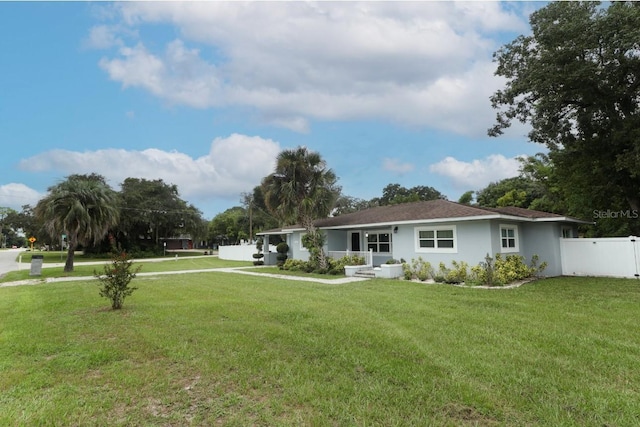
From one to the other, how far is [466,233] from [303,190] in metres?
8.15

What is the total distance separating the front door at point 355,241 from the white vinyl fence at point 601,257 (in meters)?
9.61

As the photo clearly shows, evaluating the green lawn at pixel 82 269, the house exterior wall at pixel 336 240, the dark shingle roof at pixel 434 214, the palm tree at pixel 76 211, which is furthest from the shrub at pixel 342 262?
the palm tree at pixel 76 211

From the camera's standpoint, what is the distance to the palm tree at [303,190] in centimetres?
1736

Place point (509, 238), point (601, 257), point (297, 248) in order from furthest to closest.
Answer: point (297, 248), point (509, 238), point (601, 257)

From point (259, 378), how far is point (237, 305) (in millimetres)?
4782

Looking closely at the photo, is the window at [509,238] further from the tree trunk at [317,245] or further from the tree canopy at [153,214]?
the tree canopy at [153,214]

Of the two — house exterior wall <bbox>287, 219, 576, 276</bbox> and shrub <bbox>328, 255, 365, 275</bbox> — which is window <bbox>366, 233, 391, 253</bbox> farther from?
shrub <bbox>328, 255, 365, 275</bbox>

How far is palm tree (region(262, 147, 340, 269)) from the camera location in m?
17.4

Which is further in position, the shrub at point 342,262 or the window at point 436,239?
the shrub at point 342,262

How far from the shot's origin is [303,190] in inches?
699

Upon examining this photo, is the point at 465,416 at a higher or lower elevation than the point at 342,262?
lower

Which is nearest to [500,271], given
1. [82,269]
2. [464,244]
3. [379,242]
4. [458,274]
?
[458,274]

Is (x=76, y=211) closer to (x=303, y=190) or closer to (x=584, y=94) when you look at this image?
(x=303, y=190)

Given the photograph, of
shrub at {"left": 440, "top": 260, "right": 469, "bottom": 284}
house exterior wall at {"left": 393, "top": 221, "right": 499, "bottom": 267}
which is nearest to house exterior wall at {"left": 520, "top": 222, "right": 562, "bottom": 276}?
house exterior wall at {"left": 393, "top": 221, "right": 499, "bottom": 267}
